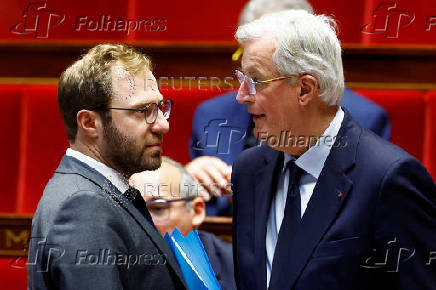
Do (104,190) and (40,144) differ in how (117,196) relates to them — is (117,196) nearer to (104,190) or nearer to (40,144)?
(104,190)

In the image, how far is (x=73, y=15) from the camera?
1.16m

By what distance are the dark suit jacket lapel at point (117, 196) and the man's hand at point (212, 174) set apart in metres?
0.31

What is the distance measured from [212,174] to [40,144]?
327 mm

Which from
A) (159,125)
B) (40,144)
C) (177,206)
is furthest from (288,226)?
(40,144)

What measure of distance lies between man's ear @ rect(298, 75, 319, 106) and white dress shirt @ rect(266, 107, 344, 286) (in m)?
0.03

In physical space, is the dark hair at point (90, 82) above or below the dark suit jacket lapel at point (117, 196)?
above

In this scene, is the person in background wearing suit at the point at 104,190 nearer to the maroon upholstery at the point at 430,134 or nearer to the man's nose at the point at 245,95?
the man's nose at the point at 245,95

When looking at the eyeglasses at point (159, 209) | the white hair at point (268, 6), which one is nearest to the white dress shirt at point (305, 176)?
the eyeglasses at point (159, 209)

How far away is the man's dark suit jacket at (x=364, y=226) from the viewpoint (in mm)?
543

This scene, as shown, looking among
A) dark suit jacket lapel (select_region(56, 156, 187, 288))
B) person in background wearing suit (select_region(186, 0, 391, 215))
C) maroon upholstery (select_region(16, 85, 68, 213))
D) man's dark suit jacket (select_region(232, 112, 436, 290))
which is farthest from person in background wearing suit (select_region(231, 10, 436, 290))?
maroon upholstery (select_region(16, 85, 68, 213))

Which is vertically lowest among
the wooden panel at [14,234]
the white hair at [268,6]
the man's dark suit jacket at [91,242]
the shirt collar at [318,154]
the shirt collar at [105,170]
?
the wooden panel at [14,234]

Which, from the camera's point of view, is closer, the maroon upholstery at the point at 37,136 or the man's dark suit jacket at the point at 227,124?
the man's dark suit jacket at the point at 227,124

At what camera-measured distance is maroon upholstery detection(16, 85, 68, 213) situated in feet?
3.43

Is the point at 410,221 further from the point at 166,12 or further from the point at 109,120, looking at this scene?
the point at 166,12
